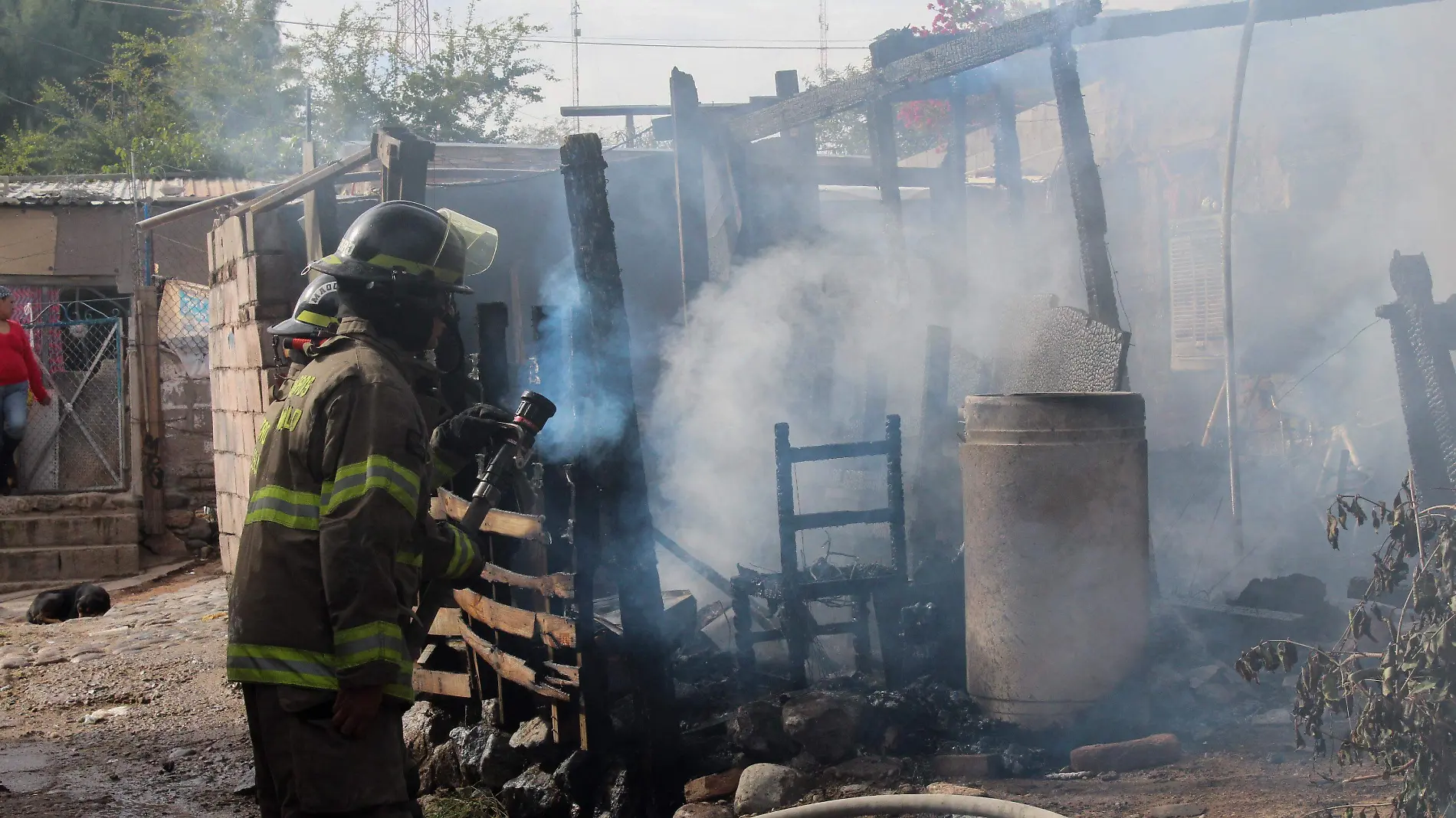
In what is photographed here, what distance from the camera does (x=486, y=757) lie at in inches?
199

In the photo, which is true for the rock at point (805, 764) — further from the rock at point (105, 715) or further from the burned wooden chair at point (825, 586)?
the rock at point (105, 715)

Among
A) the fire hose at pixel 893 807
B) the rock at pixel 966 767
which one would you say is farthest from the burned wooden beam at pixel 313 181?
the fire hose at pixel 893 807

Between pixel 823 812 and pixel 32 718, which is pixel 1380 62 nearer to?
pixel 823 812

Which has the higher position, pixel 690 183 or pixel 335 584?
pixel 690 183

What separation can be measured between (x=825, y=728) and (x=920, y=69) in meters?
5.02

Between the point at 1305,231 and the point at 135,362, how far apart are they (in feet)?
41.0

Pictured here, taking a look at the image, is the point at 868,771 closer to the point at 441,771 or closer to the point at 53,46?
the point at 441,771

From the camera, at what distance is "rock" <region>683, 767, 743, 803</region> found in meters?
4.67

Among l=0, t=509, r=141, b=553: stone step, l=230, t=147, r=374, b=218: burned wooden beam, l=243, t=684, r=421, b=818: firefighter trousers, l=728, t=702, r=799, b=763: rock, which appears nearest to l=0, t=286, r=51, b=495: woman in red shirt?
l=0, t=509, r=141, b=553: stone step

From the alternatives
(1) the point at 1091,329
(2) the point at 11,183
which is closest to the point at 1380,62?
(1) the point at 1091,329

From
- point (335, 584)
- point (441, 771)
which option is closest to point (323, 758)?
point (335, 584)

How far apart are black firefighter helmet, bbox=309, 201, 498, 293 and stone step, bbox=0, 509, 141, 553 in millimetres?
9824

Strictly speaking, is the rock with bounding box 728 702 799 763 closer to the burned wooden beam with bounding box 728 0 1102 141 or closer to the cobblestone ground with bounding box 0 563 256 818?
the cobblestone ground with bounding box 0 563 256 818

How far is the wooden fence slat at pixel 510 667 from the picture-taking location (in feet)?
15.4
